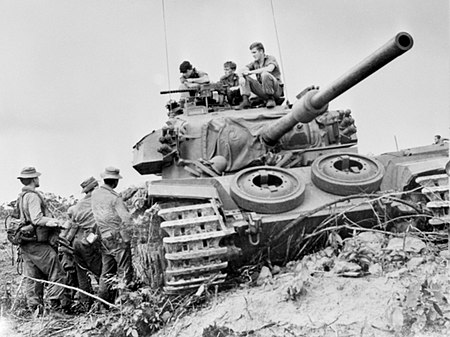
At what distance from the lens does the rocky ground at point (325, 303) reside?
12.2 feet

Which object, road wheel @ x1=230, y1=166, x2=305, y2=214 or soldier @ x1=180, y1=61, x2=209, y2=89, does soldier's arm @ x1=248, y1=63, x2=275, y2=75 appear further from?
road wheel @ x1=230, y1=166, x2=305, y2=214

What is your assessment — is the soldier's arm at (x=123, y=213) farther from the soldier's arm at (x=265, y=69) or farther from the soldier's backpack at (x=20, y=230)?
the soldier's arm at (x=265, y=69)

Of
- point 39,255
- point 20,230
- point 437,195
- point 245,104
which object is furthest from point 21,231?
point 437,195

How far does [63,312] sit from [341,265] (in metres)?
3.67

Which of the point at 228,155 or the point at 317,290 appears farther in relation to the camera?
the point at 228,155

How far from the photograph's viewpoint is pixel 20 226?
6863 mm

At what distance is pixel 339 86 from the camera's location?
17.7 feet

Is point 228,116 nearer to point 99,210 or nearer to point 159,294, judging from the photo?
point 99,210

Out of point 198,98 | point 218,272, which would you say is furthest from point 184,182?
point 198,98

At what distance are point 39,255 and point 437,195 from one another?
15.4 feet

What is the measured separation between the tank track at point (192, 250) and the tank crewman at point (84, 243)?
218cm

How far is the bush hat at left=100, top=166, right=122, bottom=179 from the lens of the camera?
7.01 meters

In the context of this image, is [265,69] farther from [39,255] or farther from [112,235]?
[39,255]

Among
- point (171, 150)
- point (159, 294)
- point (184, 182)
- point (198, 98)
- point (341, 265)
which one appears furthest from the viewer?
point (198, 98)
